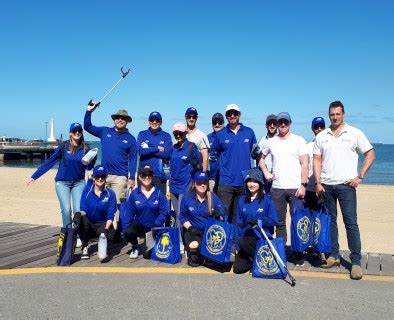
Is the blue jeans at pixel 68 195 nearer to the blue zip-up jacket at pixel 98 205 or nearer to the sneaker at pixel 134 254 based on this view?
the blue zip-up jacket at pixel 98 205

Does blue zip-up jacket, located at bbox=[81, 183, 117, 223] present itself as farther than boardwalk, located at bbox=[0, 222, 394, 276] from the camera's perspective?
Yes

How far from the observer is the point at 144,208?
20.4 feet

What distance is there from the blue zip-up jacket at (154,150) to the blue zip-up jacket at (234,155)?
2.74ft

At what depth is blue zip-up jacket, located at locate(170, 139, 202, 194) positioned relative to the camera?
21.5ft

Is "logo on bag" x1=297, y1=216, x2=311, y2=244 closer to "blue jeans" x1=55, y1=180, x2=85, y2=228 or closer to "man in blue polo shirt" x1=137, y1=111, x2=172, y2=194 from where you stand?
"man in blue polo shirt" x1=137, y1=111, x2=172, y2=194

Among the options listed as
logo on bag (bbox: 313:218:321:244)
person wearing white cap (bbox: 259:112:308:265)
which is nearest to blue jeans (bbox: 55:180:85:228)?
person wearing white cap (bbox: 259:112:308:265)

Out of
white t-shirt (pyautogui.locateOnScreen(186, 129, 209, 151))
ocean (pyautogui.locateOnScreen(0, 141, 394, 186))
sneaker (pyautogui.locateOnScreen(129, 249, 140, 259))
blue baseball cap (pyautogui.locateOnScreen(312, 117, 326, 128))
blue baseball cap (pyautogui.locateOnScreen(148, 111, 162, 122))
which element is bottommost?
ocean (pyautogui.locateOnScreen(0, 141, 394, 186))

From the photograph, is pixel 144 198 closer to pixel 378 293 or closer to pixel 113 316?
pixel 113 316

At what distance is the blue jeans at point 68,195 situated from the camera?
688cm

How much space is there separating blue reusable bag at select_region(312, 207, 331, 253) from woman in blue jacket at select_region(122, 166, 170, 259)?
210cm

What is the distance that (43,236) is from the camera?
7516 mm

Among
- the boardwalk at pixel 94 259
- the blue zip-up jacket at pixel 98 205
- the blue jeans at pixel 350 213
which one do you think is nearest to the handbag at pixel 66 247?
the boardwalk at pixel 94 259

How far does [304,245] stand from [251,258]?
72cm

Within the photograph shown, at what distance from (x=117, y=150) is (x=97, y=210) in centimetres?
108
